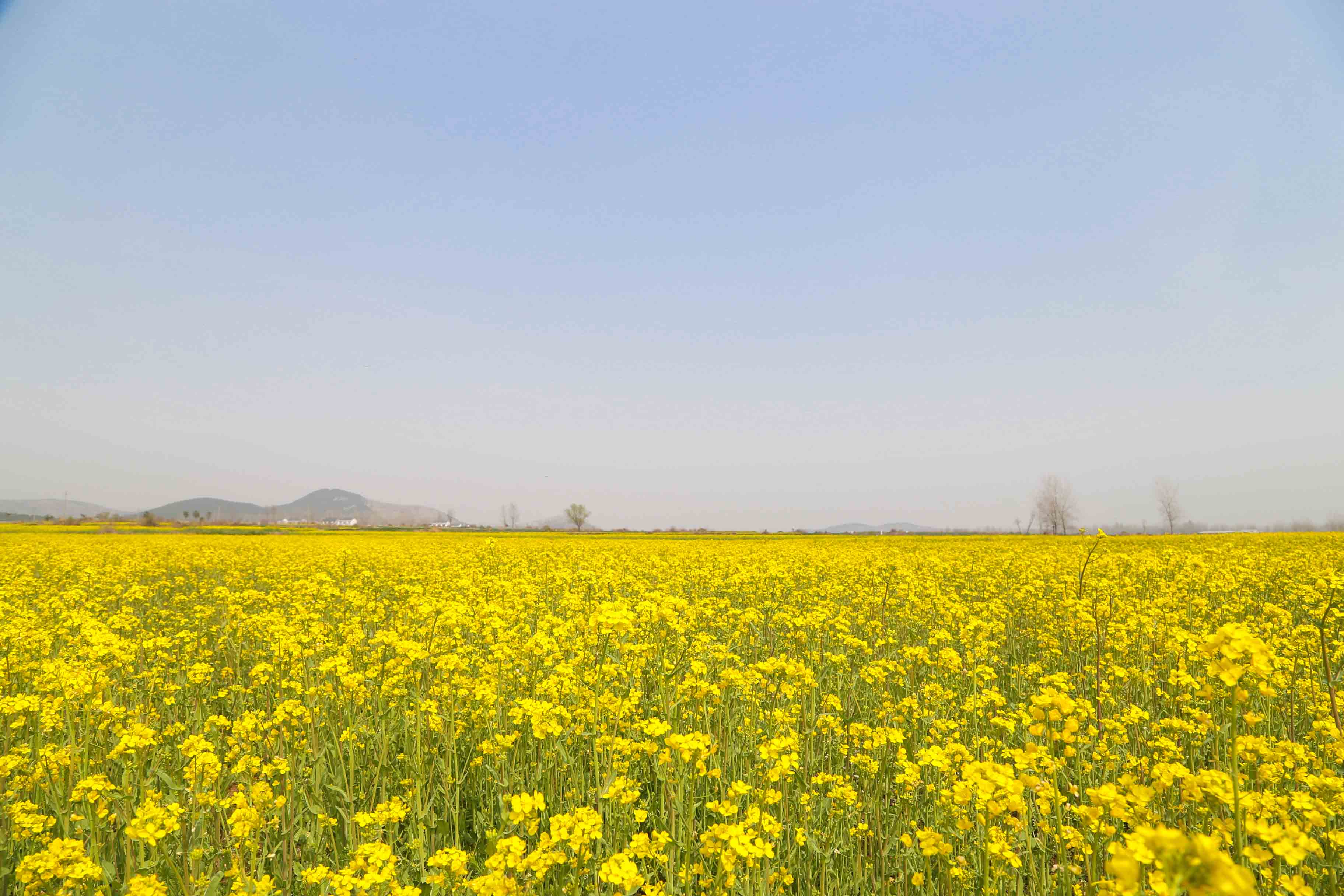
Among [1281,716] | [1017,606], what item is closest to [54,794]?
[1281,716]

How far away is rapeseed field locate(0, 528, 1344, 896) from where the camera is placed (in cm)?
310

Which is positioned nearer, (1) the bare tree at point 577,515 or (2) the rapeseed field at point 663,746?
(2) the rapeseed field at point 663,746

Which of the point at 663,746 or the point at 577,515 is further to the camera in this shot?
the point at 577,515

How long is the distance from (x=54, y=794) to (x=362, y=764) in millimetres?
2113

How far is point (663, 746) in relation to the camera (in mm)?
5578

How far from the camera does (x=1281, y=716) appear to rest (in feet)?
22.2

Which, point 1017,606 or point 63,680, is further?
point 1017,606

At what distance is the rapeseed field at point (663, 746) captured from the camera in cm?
310

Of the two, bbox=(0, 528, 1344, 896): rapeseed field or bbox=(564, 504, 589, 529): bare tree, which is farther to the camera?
bbox=(564, 504, 589, 529): bare tree

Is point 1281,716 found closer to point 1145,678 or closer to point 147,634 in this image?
point 1145,678

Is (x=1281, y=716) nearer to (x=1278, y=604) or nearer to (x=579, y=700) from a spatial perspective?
(x=1278, y=604)

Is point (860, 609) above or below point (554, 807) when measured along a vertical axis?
above

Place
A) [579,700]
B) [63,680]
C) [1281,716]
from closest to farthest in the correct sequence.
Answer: [63,680] < [579,700] < [1281,716]

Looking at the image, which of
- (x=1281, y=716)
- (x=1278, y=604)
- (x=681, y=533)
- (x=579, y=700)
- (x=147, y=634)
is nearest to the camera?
(x=579, y=700)
